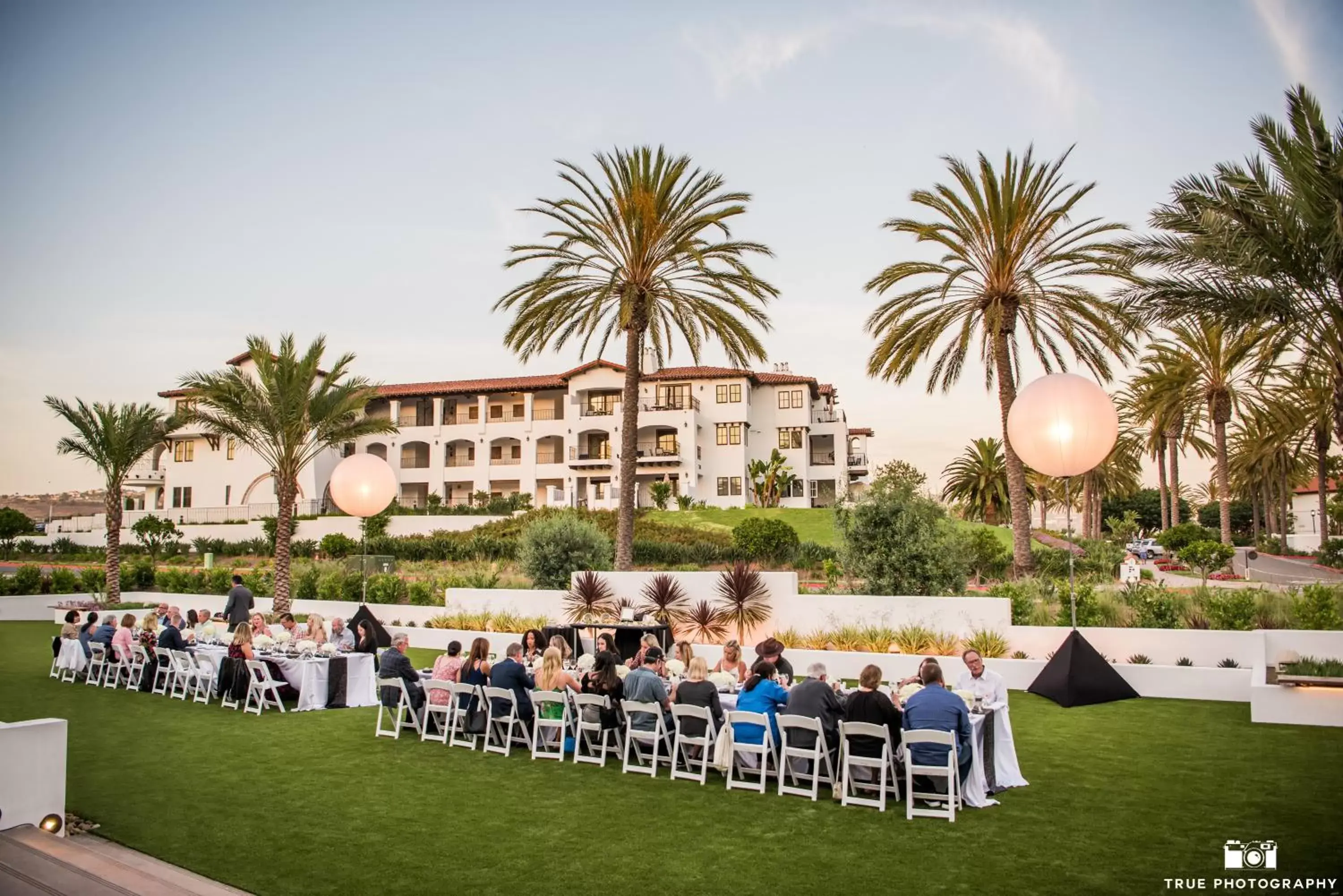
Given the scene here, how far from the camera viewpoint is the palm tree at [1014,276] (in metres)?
23.3

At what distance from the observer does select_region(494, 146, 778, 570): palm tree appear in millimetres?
24141

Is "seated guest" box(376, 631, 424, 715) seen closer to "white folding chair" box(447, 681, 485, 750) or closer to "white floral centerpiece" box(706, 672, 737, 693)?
"white folding chair" box(447, 681, 485, 750)

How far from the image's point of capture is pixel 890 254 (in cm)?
2575

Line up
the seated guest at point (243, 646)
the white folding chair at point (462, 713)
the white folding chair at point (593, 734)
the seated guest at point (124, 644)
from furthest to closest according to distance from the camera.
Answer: the seated guest at point (124, 644) < the seated guest at point (243, 646) < the white folding chair at point (462, 713) < the white folding chair at point (593, 734)

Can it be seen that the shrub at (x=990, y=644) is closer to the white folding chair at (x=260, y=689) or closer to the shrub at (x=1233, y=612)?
the shrub at (x=1233, y=612)

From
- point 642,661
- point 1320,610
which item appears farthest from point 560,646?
point 1320,610

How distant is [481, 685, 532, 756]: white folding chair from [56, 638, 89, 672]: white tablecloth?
10.6 meters

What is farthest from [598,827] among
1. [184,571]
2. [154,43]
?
[184,571]

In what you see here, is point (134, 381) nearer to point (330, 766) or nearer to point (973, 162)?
point (330, 766)

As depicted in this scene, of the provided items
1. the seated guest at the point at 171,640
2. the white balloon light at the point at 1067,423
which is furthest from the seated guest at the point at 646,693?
the seated guest at the point at 171,640

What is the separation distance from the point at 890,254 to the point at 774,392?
32815mm

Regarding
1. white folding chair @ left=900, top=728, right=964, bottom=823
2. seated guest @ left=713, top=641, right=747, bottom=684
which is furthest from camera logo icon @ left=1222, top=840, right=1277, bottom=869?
seated guest @ left=713, top=641, right=747, bottom=684

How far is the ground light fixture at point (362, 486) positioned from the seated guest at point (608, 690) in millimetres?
10136

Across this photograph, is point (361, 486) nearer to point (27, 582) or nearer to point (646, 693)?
point (646, 693)
